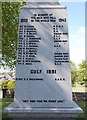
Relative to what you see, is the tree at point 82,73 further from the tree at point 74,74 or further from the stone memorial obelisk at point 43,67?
the stone memorial obelisk at point 43,67

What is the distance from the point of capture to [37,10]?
5172mm

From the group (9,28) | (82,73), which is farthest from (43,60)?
(82,73)

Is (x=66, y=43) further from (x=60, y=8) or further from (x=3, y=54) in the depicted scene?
(x=3, y=54)

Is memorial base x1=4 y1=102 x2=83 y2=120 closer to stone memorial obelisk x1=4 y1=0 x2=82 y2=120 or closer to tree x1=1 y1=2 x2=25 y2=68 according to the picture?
stone memorial obelisk x1=4 y1=0 x2=82 y2=120

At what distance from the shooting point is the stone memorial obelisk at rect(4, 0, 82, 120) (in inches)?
165

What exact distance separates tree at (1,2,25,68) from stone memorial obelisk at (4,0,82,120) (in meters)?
7.22

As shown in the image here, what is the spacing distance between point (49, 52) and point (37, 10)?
1.59 m

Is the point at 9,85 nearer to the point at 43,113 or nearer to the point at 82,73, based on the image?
the point at 82,73

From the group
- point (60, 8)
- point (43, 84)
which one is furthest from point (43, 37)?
point (43, 84)

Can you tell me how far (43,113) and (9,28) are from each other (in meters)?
9.35

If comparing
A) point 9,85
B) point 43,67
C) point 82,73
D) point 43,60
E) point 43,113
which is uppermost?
point 43,60

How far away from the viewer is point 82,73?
3020cm

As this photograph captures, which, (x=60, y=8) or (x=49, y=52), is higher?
(x=60, y=8)

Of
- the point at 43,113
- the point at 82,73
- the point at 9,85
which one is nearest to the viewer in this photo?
the point at 43,113
